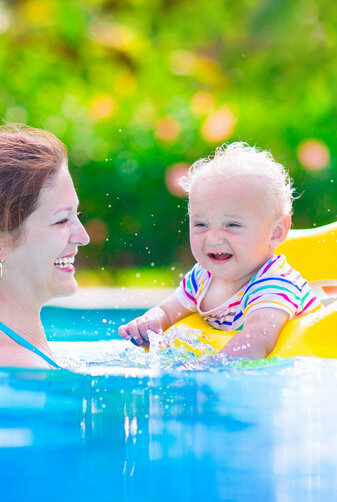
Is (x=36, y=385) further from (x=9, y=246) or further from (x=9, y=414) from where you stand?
(x=9, y=246)

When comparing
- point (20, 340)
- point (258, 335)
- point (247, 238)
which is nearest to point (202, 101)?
point (247, 238)

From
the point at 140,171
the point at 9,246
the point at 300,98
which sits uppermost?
the point at 300,98

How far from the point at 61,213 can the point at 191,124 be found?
468 cm

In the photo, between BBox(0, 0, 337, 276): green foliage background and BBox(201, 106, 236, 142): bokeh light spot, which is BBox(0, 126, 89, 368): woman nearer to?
BBox(0, 0, 337, 276): green foliage background

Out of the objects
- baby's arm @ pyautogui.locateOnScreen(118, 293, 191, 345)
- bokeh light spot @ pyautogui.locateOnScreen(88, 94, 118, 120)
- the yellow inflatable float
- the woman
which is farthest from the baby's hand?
bokeh light spot @ pyautogui.locateOnScreen(88, 94, 118, 120)

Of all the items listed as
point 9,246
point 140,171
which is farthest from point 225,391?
point 140,171

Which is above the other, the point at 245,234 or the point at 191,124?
the point at 191,124

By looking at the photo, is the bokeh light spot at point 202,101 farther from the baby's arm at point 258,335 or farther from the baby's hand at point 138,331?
the baby's arm at point 258,335

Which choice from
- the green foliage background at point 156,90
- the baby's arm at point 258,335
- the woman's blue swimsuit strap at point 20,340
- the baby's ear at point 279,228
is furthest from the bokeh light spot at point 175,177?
the woman's blue swimsuit strap at point 20,340

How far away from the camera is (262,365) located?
7.76ft

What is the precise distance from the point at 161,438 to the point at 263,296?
3.22 feet

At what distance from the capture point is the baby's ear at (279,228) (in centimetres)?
303

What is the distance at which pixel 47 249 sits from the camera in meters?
2.41

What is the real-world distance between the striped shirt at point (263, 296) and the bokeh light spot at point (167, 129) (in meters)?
3.77
